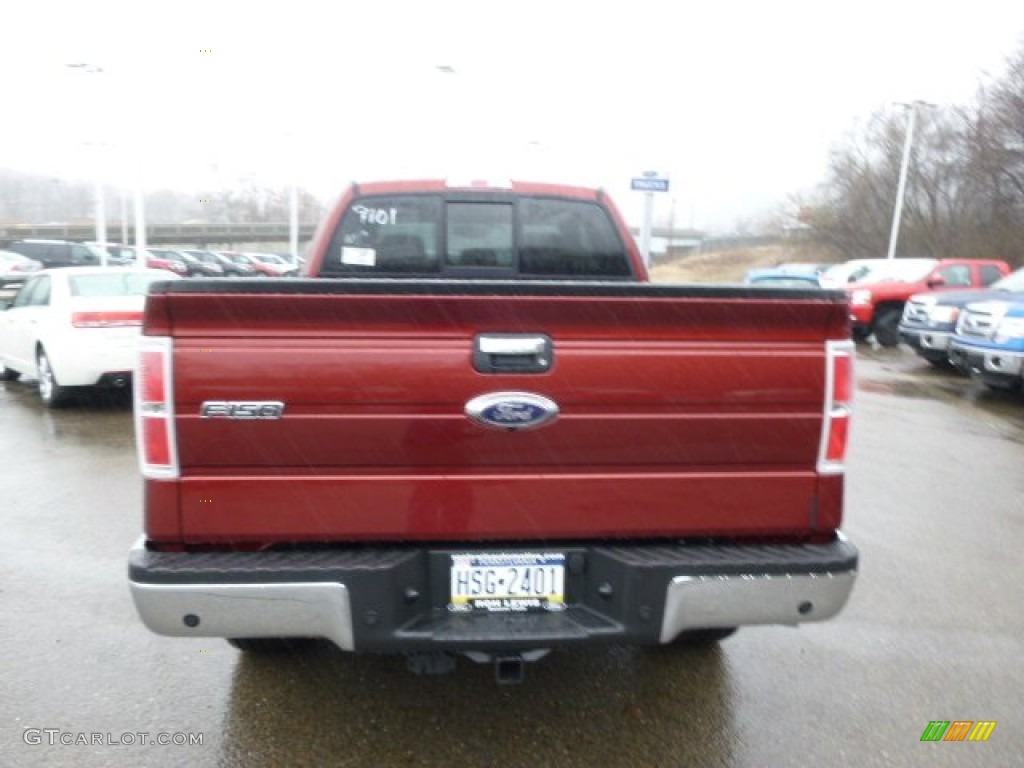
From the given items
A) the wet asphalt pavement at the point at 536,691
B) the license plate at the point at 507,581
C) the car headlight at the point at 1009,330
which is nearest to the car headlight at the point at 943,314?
the car headlight at the point at 1009,330

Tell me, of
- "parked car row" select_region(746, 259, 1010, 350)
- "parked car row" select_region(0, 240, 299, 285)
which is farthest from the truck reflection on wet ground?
"parked car row" select_region(0, 240, 299, 285)

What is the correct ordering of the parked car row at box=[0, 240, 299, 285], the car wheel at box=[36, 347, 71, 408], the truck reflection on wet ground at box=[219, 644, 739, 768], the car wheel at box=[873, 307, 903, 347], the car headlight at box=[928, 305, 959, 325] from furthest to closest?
1. the parked car row at box=[0, 240, 299, 285]
2. the car wheel at box=[873, 307, 903, 347]
3. the car headlight at box=[928, 305, 959, 325]
4. the car wheel at box=[36, 347, 71, 408]
5. the truck reflection on wet ground at box=[219, 644, 739, 768]

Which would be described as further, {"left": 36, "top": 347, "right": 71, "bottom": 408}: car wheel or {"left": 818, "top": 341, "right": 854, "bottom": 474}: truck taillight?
{"left": 36, "top": 347, "right": 71, "bottom": 408}: car wheel

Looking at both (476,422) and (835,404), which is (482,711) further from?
(835,404)

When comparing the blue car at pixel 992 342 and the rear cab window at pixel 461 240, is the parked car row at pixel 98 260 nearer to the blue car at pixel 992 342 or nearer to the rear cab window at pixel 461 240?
the blue car at pixel 992 342

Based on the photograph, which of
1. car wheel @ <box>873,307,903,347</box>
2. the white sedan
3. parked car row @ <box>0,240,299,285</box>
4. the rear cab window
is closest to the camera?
the rear cab window

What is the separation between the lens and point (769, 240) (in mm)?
72562

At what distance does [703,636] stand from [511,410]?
168 cm

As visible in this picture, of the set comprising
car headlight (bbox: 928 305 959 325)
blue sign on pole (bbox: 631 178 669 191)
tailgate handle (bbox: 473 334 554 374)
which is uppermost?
blue sign on pole (bbox: 631 178 669 191)

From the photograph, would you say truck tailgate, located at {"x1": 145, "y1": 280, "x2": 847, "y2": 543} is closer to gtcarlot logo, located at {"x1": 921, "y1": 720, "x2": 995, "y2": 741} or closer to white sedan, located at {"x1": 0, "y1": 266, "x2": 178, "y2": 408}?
gtcarlot logo, located at {"x1": 921, "y1": 720, "x2": 995, "y2": 741}

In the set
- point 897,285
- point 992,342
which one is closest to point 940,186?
point 897,285

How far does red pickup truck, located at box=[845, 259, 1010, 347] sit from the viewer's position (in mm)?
16000

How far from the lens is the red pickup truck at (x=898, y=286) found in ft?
52.5
